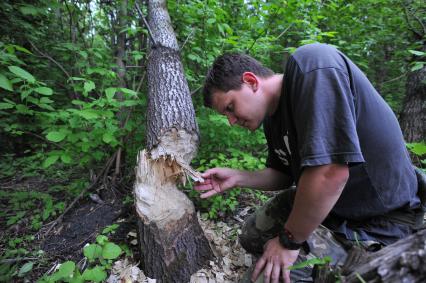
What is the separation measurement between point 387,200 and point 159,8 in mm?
3282

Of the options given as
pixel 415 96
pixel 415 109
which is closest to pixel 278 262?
pixel 415 109

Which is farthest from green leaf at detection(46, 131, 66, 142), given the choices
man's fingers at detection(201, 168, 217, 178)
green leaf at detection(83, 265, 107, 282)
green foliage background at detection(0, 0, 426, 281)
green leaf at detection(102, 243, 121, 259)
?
man's fingers at detection(201, 168, 217, 178)

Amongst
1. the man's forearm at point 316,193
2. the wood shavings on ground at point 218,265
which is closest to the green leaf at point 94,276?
the wood shavings on ground at point 218,265

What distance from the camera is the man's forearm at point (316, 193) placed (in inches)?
51.1

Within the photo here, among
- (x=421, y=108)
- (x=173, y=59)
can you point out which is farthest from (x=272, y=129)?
(x=421, y=108)

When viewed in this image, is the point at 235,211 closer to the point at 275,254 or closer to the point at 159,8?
the point at 275,254

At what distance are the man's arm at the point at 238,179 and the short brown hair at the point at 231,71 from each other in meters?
0.78

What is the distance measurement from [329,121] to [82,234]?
2.55 m

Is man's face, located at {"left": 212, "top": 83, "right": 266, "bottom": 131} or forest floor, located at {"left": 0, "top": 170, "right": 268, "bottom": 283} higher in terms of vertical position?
man's face, located at {"left": 212, "top": 83, "right": 266, "bottom": 131}

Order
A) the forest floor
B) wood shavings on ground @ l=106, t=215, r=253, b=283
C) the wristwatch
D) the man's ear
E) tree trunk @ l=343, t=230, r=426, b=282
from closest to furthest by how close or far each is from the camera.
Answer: tree trunk @ l=343, t=230, r=426, b=282 < the wristwatch < the man's ear < wood shavings on ground @ l=106, t=215, r=253, b=283 < the forest floor

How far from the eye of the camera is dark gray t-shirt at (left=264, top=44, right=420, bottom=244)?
1266 mm

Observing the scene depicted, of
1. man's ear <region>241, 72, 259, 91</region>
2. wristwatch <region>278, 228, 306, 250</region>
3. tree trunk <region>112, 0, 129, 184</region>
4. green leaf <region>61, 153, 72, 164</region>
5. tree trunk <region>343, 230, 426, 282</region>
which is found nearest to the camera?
tree trunk <region>343, 230, 426, 282</region>

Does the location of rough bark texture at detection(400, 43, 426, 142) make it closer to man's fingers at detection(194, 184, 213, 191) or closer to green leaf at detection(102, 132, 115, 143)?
man's fingers at detection(194, 184, 213, 191)

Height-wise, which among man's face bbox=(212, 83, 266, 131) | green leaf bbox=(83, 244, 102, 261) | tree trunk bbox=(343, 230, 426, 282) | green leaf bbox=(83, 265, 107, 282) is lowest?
green leaf bbox=(83, 265, 107, 282)
